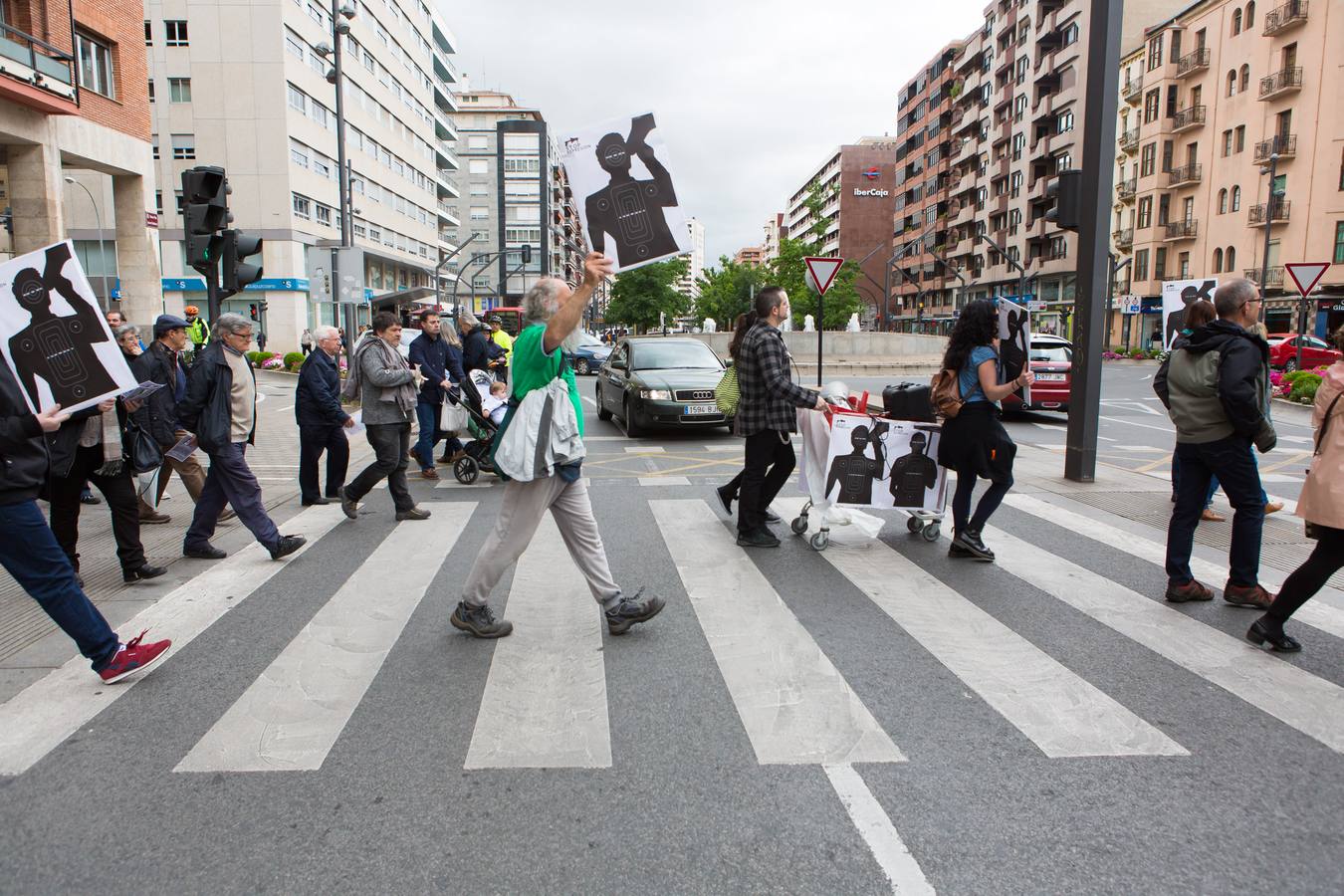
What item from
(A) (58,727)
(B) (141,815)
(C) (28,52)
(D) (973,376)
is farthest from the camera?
(C) (28,52)

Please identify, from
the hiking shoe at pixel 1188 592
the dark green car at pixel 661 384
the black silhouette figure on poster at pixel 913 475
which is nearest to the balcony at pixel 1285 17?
the dark green car at pixel 661 384

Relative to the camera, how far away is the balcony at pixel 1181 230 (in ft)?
171

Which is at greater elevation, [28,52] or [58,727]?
[28,52]

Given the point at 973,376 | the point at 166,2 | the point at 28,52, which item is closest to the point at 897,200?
the point at 166,2

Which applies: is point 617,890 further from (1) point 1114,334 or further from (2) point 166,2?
(1) point 1114,334

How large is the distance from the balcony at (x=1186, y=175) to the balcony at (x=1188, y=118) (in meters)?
2.15

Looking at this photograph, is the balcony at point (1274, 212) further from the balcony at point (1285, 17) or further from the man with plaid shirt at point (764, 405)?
the man with plaid shirt at point (764, 405)

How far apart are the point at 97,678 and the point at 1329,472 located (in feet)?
18.9

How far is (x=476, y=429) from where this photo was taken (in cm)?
1031

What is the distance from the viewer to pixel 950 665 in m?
4.33

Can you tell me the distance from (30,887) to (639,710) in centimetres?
208

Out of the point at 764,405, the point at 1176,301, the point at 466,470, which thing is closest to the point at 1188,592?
the point at 764,405

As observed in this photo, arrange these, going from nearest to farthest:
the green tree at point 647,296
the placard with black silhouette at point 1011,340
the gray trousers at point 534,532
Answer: the gray trousers at point 534,532, the placard with black silhouette at point 1011,340, the green tree at point 647,296

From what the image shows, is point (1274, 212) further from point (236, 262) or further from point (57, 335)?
point (57, 335)
